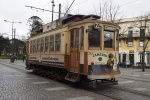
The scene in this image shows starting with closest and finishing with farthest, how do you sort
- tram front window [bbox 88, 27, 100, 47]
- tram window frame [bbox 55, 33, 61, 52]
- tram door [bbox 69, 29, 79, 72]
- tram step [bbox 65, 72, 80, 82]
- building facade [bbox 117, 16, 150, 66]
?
tram front window [bbox 88, 27, 100, 47] → tram step [bbox 65, 72, 80, 82] → tram door [bbox 69, 29, 79, 72] → tram window frame [bbox 55, 33, 61, 52] → building facade [bbox 117, 16, 150, 66]

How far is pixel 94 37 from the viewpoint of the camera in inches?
498

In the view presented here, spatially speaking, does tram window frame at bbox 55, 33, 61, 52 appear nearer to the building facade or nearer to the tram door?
the tram door

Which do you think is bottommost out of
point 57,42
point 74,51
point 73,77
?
point 73,77

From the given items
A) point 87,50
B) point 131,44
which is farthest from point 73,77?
point 131,44

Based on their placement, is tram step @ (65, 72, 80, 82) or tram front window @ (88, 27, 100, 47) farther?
tram step @ (65, 72, 80, 82)

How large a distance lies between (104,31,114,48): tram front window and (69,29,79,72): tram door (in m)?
1.50

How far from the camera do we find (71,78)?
45.4ft

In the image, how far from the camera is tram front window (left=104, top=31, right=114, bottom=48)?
1295 cm

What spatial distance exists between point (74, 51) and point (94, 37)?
4.88 feet

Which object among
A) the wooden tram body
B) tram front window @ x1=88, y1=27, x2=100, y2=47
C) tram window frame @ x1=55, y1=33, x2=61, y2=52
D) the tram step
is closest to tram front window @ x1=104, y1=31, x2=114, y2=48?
the wooden tram body

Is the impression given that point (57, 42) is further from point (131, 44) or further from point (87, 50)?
point (131, 44)

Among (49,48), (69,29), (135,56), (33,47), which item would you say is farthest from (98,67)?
(135,56)

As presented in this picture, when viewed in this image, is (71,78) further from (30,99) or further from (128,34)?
(128,34)

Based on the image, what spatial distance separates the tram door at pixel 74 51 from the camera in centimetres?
1315
